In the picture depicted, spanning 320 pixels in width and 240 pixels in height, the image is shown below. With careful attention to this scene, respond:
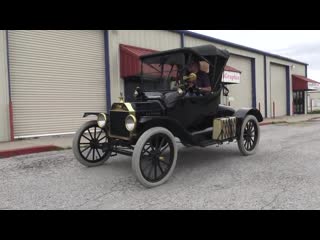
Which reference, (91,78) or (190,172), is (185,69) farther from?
(91,78)

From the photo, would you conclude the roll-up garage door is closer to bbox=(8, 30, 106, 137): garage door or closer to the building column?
bbox=(8, 30, 106, 137): garage door

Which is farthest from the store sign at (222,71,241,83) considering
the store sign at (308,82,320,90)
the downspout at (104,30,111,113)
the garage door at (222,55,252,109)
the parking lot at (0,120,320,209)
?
the store sign at (308,82,320,90)

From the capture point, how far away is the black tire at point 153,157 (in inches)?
161

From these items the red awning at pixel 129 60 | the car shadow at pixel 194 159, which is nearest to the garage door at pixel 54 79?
the red awning at pixel 129 60

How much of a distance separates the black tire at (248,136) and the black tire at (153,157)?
2319mm

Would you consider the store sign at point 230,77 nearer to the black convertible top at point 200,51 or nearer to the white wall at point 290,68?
the white wall at point 290,68

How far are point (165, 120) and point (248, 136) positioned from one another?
110 inches

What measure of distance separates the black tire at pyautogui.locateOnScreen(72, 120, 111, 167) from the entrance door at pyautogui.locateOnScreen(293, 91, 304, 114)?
24.2m

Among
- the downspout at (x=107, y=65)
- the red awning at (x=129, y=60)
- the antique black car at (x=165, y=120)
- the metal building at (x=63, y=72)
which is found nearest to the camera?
the antique black car at (x=165, y=120)

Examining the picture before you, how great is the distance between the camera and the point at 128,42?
12.4m

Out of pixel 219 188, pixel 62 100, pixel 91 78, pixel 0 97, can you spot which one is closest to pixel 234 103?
pixel 91 78

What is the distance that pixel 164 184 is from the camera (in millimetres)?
4441

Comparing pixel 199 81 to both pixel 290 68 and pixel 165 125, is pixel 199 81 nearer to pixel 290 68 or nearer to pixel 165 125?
pixel 165 125

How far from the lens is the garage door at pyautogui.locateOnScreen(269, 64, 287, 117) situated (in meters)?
22.8
